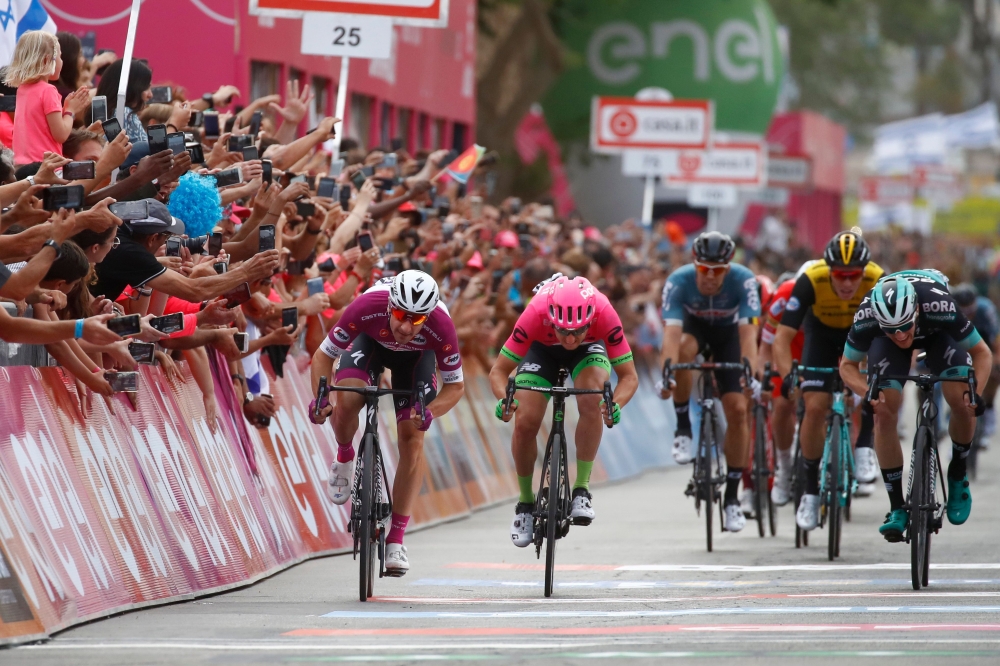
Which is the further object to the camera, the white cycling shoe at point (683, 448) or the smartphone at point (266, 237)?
the white cycling shoe at point (683, 448)

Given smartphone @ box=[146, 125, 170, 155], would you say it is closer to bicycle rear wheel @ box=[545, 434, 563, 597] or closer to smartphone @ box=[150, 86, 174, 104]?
smartphone @ box=[150, 86, 174, 104]

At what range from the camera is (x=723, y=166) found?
30.3m

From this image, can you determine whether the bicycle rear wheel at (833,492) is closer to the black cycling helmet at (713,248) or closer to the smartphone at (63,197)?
the black cycling helmet at (713,248)

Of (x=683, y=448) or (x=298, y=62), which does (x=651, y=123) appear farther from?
(x=683, y=448)

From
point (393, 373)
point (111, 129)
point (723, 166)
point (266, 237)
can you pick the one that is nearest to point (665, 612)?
point (393, 373)

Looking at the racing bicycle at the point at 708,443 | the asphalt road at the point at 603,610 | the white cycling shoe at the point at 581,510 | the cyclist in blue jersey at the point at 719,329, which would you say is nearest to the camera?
the asphalt road at the point at 603,610

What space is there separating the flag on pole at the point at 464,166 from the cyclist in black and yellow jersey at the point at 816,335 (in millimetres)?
3634

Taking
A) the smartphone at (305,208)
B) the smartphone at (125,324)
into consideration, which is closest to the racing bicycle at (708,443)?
the smartphone at (305,208)

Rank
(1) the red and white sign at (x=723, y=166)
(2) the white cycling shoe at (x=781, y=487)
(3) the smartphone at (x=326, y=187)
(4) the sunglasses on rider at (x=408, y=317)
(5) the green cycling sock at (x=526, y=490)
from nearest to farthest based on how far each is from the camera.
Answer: (4) the sunglasses on rider at (x=408, y=317), (5) the green cycling sock at (x=526, y=490), (3) the smartphone at (x=326, y=187), (2) the white cycling shoe at (x=781, y=487), (1) the red and white sign at (x=723, y=166)

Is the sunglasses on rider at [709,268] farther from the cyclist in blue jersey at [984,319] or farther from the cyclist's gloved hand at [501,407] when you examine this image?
the cyclist in blue jersey at [984,319]

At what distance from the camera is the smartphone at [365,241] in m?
13.3

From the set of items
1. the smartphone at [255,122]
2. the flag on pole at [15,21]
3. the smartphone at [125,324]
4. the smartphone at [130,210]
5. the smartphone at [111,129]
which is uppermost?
the flag on pole at [15,21]

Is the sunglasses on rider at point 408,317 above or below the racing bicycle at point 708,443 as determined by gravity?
above

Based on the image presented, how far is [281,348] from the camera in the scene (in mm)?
12641
